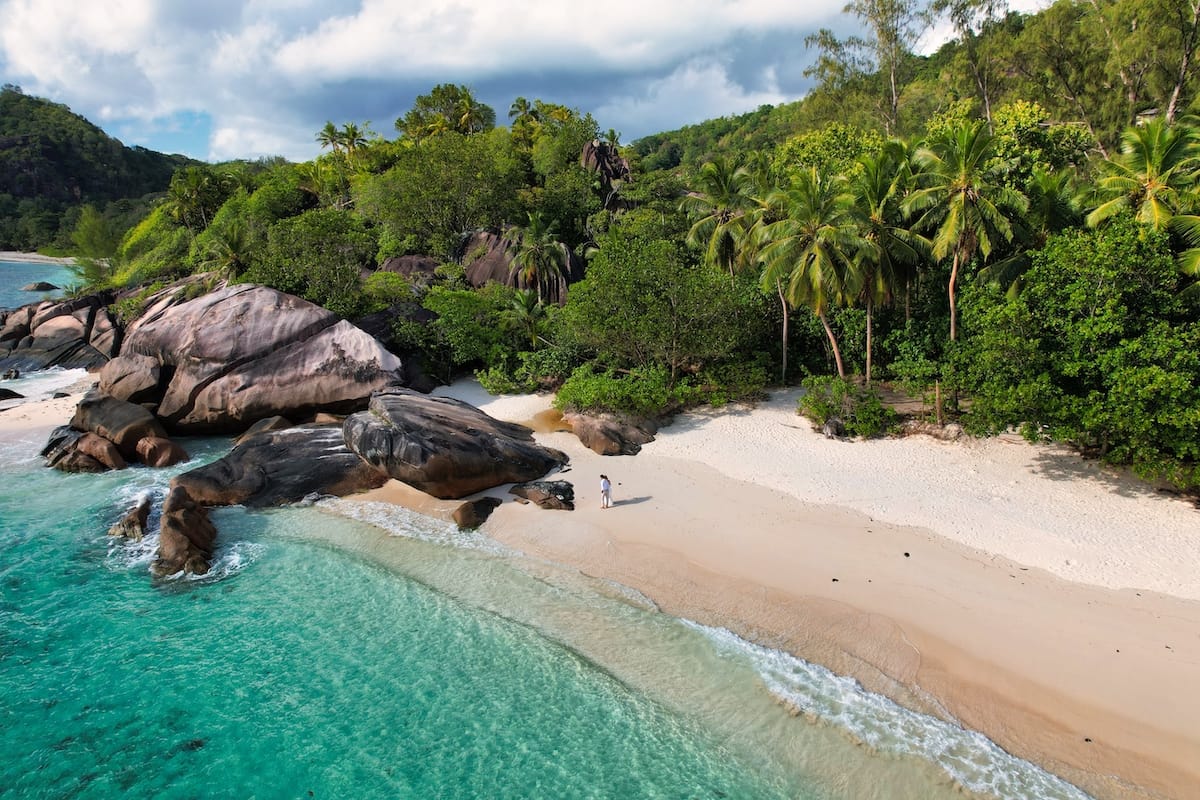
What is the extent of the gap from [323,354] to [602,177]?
100ft

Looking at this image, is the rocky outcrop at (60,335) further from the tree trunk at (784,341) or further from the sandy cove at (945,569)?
the tree trunk at (784,341)

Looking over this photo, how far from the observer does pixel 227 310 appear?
26.0 metres

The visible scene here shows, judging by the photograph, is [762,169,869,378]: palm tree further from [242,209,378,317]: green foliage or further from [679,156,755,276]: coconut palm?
[242,209,378,317]: green foliage

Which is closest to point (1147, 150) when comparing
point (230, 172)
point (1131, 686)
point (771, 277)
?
point (771, 277)

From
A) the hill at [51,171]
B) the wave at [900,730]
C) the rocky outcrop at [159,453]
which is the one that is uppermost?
the hill at [51,171]

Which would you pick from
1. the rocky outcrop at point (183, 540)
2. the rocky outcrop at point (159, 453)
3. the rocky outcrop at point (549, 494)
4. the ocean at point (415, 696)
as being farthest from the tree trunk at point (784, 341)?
the rocky outcrop at point (159, 453)

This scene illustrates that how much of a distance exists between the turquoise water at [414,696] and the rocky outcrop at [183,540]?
0.48 metres

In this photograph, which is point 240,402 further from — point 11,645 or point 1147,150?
point 1147,150

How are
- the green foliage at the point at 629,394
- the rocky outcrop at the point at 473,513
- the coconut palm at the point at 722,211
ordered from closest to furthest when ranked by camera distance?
the rocky outcrop at the point at 473,513 < the green foliage at the point at 629,394 < the coconut palm at the point at 722,211

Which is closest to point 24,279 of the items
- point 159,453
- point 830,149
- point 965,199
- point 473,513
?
point 159,453

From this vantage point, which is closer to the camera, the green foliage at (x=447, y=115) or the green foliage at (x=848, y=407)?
the green foliage at (x=848, y=407)

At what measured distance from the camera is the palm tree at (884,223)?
74.9ft

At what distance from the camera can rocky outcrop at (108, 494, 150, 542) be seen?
56.8 feet

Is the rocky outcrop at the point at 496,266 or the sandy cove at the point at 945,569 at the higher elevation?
the rocky outcrop at the point at 496,266
